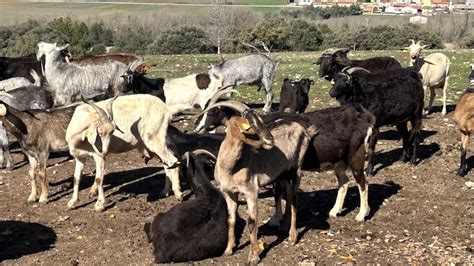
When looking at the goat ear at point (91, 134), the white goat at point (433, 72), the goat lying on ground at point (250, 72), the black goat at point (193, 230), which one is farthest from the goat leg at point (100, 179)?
the white goat at point (433, 72)

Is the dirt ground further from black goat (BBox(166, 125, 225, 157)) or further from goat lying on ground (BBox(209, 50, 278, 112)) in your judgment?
goat lying on ground (BBox(209, 50, 278, 112))

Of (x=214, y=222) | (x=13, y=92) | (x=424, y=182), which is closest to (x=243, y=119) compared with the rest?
(x=214, y=222)

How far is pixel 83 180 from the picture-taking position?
10.5 m

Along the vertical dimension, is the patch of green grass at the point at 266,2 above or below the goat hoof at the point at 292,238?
below

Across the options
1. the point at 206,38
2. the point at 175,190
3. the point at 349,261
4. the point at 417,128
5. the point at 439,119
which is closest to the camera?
the point at 349,261

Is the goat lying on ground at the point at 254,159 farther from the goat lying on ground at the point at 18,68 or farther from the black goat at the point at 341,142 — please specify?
the goat lying on ground at the point at 18,68

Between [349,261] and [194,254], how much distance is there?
1835 mm

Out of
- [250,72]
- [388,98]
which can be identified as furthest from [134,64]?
[388,98]

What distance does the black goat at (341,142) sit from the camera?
25.8 ft

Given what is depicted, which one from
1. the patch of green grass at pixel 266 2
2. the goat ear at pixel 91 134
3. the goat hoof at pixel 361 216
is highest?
the goat ear at pixel 91 134

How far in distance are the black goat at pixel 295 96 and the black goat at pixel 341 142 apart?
16.4ft

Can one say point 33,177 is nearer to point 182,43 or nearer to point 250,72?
point 250,72

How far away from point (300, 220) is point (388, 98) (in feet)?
10.9

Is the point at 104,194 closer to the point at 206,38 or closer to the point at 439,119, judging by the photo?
the point at 439,119
